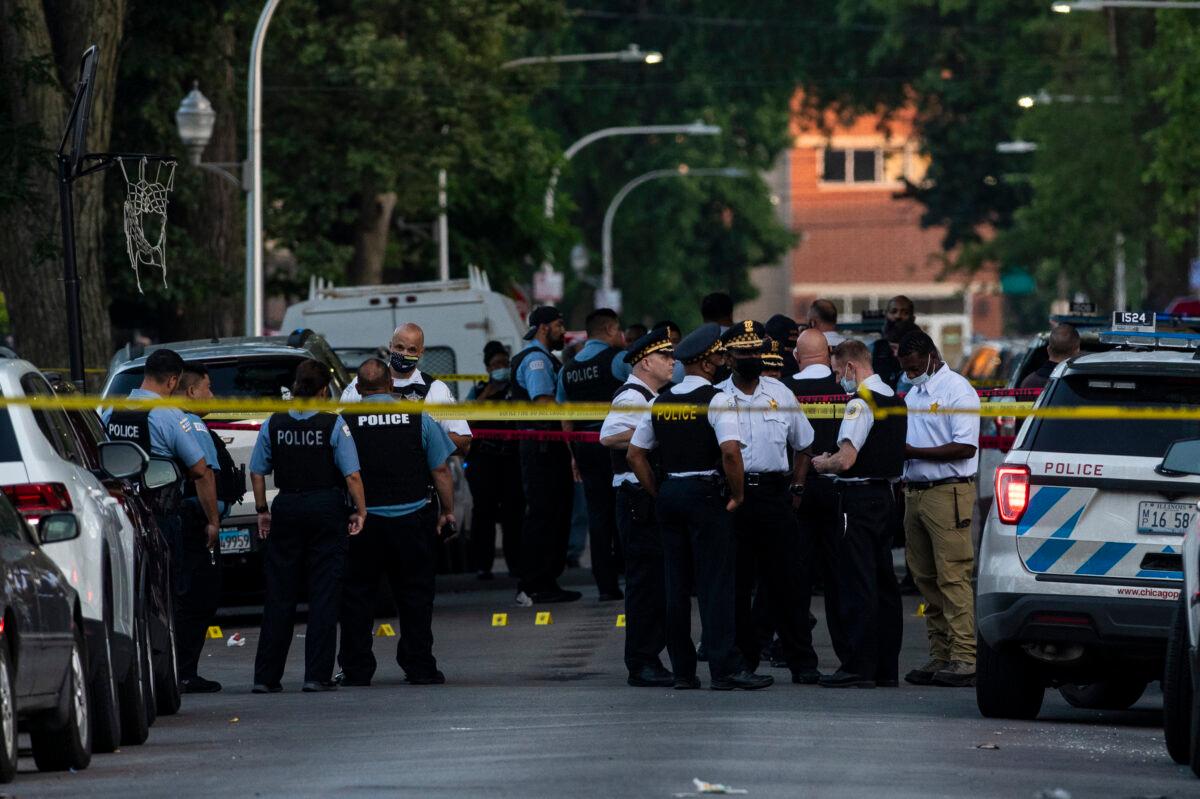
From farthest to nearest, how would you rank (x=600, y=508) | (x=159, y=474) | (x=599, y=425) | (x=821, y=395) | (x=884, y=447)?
(x=600, y=508), (x=599, y=425), (x=821, y=395), (x=884, y=447), (x=159, y=474)

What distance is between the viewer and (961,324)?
9712cm

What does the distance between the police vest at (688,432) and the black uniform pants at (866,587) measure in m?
0.96

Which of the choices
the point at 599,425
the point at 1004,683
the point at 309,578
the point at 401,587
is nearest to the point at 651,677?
the point at 401,587

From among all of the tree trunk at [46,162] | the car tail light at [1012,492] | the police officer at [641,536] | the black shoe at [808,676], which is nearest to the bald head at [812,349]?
the police officer at [641,536]

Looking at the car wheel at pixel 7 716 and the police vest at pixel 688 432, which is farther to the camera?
the police vest at pixel 688 432

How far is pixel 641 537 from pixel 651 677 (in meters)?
0.71

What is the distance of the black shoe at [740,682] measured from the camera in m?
14.1

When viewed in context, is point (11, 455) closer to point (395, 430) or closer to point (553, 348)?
point (395, 430)

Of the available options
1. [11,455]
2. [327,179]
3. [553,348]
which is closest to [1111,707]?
[11,455]

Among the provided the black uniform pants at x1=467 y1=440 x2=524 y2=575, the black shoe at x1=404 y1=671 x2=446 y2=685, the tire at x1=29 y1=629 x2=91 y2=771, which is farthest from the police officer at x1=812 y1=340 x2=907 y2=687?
the black uniform pants at x1=467 y1=440 x2=524 y2=575

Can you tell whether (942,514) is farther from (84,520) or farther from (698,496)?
(84,520)

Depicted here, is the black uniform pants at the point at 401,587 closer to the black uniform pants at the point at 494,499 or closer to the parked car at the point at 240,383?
the parked car at the point at 240,383

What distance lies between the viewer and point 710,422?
13.7 m

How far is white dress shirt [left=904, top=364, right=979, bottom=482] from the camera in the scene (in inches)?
571
